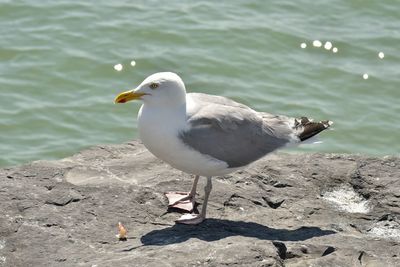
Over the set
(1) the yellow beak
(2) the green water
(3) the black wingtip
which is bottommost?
(2) the green water


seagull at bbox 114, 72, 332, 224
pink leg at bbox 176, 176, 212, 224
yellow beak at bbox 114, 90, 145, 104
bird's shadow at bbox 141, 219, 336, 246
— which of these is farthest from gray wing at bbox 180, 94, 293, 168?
bird's shadow at bbox 141, 219, 336, 246

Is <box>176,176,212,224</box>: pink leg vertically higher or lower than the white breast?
lower

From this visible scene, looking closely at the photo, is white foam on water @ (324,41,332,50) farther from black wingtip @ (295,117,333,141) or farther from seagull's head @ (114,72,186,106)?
seagull's head @ (114,72,186,106)

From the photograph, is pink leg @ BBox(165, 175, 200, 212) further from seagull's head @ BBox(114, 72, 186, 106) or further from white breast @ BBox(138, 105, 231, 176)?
seagull's head @ BBox(114, 72, 186, 106)

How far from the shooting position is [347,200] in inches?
291

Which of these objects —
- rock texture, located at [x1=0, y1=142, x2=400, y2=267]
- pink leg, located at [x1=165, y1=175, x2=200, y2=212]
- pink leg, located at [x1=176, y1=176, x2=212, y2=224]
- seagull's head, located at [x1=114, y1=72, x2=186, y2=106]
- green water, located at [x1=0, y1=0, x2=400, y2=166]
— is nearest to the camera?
rock texture, located at [x1=0, y1=142, x2=400, y2=267]

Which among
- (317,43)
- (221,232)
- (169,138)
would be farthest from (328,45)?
(221,232)

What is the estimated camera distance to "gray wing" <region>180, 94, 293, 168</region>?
674 centimetres

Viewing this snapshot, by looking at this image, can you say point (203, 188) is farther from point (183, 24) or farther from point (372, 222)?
point (183, 24)

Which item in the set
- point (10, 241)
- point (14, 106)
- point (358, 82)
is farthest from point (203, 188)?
point (358, 82)

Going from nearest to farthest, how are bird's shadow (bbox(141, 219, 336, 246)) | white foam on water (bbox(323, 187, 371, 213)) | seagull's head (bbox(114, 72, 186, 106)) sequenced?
bird's shadow (bbox(141, 219, 336, 246)) < seagull's head (bbox(114, 72, 186, 106)) < white foam on water (bbox(323, 187, 371, 213))

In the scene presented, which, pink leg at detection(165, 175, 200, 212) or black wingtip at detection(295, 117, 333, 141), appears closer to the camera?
pink leg at detection(165, 175, 200, 212)

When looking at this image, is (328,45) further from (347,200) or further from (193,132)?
(193,132)

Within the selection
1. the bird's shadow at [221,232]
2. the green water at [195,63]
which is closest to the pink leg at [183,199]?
the bird's shadow at [221,232]
